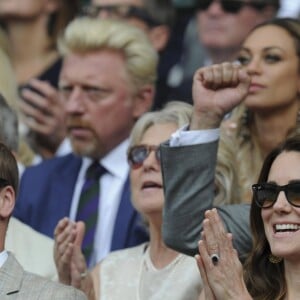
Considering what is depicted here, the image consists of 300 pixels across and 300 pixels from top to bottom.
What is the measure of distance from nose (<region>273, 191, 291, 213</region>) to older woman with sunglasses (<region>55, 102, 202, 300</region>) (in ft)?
3.10

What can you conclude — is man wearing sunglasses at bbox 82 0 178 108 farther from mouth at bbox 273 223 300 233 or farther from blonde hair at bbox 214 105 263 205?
mouth at bbox 273 223 300 233

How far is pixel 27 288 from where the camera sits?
523 cm

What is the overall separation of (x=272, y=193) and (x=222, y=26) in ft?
11.1

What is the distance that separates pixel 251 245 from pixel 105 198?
5.95 feet

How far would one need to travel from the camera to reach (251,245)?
18.9 ft

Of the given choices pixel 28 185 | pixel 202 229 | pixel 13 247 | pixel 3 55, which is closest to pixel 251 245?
pixel 202 229

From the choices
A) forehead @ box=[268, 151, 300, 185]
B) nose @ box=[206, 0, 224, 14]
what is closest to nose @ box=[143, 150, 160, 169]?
forehead @ box=[268, 151, 300, 185]

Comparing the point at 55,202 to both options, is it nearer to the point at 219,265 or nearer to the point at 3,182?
the point at 3,182

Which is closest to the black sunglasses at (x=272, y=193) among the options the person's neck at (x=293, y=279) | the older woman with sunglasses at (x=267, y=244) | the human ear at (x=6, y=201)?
the older woman with sunglasses at (x=267, y=244)

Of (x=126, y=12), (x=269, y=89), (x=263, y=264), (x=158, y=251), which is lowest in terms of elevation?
(x=158, y=251)

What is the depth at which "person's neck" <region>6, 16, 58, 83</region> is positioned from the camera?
9258 millimetres

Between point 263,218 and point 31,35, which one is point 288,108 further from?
point 31,35

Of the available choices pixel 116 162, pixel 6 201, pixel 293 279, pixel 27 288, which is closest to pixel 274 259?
pixel 293 279

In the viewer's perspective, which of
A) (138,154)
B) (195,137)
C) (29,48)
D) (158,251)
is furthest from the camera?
(29,48)
